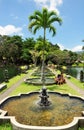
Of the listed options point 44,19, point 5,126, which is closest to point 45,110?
point 5,126

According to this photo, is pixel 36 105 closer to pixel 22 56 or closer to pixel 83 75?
pixel 83 75

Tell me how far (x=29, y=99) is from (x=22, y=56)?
60.7m

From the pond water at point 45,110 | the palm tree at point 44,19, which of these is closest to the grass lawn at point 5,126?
the pond water at point 45,110

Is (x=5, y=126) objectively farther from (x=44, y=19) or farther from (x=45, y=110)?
(x=44, y=19)

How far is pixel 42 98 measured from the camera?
516 inches

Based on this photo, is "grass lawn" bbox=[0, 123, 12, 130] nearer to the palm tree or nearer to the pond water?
the pond water

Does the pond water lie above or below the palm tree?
below

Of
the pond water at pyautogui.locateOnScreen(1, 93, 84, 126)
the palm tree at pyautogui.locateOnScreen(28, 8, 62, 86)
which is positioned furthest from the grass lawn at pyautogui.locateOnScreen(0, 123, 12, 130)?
the palm tree at pyautogui.locateOnScreen(28, 8, 62, 86)

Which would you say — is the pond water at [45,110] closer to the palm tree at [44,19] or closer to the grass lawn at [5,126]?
the grass lawn at [5,126]

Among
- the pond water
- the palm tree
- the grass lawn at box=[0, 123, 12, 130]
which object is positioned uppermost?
the palm tree

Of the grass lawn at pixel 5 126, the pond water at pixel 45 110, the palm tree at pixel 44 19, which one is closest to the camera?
the grass lawn at pixel 5 126

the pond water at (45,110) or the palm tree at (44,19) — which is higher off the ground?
the palm tree at (44,19)

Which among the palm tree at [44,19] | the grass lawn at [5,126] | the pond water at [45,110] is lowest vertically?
the grass lawn at [5,126]

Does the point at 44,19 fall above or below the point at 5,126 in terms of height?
above
